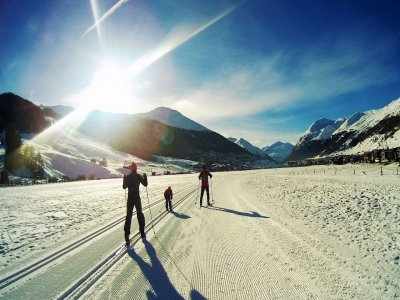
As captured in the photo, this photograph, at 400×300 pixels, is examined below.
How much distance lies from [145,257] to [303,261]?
355 cm

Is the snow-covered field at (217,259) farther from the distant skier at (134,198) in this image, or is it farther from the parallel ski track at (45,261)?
the distant skier at (134,198)

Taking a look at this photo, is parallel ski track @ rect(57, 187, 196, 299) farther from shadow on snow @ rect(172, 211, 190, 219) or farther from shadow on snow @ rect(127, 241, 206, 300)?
shadow on snow @ rect(172, 211, 190, 219)

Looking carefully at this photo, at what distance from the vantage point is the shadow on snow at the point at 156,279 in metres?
5.51

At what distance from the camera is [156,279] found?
248 inches

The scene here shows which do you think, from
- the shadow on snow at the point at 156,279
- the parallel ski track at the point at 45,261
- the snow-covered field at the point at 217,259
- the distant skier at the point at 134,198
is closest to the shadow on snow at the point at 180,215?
the snow-covered field at the point at 217,259

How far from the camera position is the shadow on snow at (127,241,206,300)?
5.51 meters

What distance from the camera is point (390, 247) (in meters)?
8.03

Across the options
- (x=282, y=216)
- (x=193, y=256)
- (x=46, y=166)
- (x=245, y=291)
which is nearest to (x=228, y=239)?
(x=193, y=256)

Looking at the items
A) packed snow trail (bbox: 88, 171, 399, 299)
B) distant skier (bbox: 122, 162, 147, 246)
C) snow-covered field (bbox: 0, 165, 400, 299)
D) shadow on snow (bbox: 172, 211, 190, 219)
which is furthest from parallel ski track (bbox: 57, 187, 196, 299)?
shadow on snow (bbox: 172, 211, 190, 219)

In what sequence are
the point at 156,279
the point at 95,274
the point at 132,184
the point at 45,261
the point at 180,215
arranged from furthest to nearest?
the point at 180,215 → the point at 132,184 → the point at 45,261 → the point at 95,274 → the point at 156,279

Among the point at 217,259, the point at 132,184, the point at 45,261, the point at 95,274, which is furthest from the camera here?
the point at 132,184

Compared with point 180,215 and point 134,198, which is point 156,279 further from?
point 180,215

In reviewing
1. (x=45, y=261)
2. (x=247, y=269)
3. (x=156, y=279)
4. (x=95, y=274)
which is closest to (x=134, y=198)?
(x=45, y=261)

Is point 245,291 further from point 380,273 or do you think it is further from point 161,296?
point 380,273
